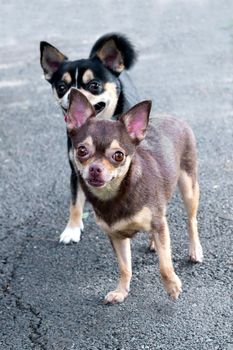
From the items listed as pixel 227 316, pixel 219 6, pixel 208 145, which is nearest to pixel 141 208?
pixel 227 316

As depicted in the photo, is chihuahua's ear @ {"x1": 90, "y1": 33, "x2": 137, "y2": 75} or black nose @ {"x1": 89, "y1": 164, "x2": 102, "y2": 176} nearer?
black nose @ {"x1": 89, "y1": 164, "x2": 102, "y2": 176}

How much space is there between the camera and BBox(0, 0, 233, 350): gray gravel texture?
3785 mm

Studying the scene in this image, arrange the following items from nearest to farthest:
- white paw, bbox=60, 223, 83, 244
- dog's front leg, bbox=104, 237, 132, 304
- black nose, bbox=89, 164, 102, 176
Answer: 1. black nose, bbox=89, 164, 102, 176
2. dog's front leg, bbox=104, 237, 132, 304
3. white paw, bbox=60, 223, 83, 244

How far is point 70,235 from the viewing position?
4.77m

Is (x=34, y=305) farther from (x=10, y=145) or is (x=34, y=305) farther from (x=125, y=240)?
→ (x=10, y=145)

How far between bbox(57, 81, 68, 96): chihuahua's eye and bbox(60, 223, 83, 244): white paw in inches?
38.3

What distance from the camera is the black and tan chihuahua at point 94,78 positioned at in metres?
4.64

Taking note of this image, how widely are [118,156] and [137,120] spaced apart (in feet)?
0.84

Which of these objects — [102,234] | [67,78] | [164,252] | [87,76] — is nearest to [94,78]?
[87,76]

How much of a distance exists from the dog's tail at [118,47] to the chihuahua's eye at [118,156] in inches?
65.8

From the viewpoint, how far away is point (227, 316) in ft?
12.5

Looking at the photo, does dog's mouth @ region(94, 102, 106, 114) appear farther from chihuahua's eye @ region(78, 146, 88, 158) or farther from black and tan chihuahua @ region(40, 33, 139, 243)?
chihuahua's eye @ region(78, 146, 88, 158)

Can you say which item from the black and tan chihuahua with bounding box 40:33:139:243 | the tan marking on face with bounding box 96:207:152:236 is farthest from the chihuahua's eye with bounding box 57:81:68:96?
the tan marking on face with bounding box 96:207:152:236

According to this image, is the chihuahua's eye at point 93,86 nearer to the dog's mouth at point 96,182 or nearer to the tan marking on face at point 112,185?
the tan marking on face at point 112,185
